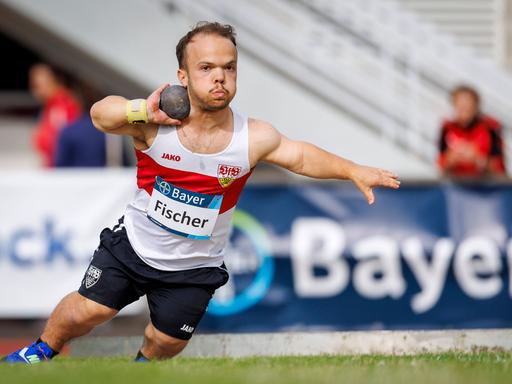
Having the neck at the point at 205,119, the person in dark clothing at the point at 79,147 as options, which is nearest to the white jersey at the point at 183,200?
the neck at the point at 205,119

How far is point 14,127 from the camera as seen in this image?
15250 millimetres

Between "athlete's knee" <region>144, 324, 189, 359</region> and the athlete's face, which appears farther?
"athlete's knee" <region>144, 324, 189, 359</region>

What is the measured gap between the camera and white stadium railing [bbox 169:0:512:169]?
1270 cm

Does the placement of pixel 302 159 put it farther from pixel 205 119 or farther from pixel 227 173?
pixel 205 119

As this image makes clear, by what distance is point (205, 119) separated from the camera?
6629mm

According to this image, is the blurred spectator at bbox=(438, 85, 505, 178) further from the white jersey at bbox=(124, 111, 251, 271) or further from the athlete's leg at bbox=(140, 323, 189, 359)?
the athlete's leg at bbox=(140, 323, 189, 359)

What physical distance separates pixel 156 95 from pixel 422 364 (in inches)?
75.7

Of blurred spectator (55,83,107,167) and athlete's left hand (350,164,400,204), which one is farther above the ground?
athlete's left hand (350,164,400,204)

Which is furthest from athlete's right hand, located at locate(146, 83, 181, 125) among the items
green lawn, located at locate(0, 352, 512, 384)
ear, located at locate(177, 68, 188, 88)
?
green lawn, located at locate(0, 352, 512, 384)

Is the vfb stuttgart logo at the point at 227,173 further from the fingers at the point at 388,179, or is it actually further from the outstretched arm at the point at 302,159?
the fingers at the point at 388,179

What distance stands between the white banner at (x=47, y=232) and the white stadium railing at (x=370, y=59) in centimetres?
256

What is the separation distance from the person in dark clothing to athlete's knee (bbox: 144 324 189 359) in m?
4.47

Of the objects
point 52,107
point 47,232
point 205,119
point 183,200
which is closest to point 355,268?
point 47,232

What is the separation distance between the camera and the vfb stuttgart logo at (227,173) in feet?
21.9
